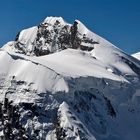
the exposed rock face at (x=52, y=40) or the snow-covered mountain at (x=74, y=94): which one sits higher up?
the exposed rock face at (x=52, y=40)

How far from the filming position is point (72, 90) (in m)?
106

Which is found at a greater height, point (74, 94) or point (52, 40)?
point (52, 40)

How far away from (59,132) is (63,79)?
10.1 m

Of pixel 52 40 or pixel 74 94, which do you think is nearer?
pixel 74 94

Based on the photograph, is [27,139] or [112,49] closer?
[27,139]

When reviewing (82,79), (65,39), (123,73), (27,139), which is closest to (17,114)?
(27,139)

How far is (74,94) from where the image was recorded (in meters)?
106

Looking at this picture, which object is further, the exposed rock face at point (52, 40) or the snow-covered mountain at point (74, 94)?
the exposed rock face at point (52, 40)

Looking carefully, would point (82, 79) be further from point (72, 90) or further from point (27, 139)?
point (27, 139)

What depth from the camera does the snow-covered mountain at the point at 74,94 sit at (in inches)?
3935

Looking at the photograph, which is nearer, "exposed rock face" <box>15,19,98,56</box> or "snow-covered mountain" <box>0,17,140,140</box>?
"snow-covered mountain" <box>0,17,140,140</box>

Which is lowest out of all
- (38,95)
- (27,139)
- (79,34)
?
(27,139)

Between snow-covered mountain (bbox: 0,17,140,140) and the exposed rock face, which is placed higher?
the exposed rock face

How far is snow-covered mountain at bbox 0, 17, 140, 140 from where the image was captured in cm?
9994
